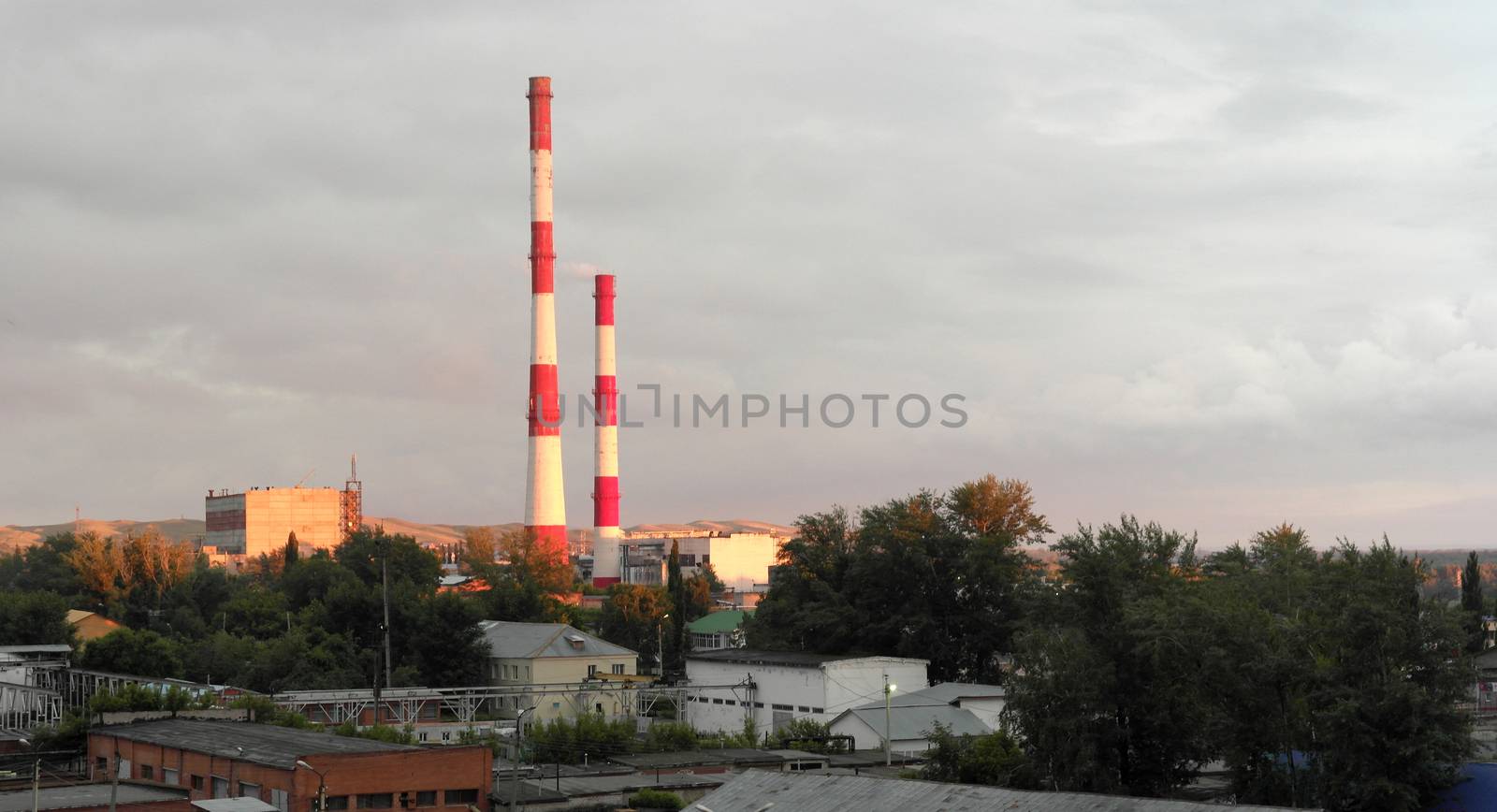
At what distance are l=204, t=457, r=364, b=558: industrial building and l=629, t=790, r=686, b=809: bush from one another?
14520 cm

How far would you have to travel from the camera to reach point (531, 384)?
340 feet

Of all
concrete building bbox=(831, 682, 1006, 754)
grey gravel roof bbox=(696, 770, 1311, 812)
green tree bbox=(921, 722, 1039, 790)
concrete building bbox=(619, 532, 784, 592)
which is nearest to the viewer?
grey gravel roof bbox=(696, 770, 1311, 812)

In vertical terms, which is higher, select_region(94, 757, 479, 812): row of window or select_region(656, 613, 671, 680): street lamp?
select_region(656, 613, 671, 680): street lamp

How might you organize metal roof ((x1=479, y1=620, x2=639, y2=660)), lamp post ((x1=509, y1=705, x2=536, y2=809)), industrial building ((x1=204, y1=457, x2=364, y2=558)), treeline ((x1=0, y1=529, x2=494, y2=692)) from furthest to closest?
1. industrial building ((x1=204, y1=457, x2=364, y2=558))
2. metal roof ((x1=479, y1=620, x2=639, y2=660))
3. treeline ((x1=0, y1=529, x2=494, y2=692))
4. lamp post ((x1=509, y1=705, x2=536, y2=809))

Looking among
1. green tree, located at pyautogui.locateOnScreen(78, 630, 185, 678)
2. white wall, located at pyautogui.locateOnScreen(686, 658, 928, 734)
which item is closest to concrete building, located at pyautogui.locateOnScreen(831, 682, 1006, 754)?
white wall, located at pyautogui.locateOnScreen(686, 658, 928, 734)

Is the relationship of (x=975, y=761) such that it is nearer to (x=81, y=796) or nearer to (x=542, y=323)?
(x=81, y=796)

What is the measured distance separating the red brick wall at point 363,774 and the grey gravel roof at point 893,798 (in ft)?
26.4

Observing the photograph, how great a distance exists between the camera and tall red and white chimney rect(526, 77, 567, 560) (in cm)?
10194

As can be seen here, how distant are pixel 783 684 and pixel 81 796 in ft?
106

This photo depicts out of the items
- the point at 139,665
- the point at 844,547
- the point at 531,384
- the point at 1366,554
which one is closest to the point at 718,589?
the point at 531,384

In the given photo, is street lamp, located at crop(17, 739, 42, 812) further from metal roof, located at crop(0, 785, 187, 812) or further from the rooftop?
the rooftop

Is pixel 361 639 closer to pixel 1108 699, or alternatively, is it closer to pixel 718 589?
pixel 1108 699

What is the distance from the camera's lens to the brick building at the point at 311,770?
33375 millimetres

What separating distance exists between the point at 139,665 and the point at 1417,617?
53320 mm
